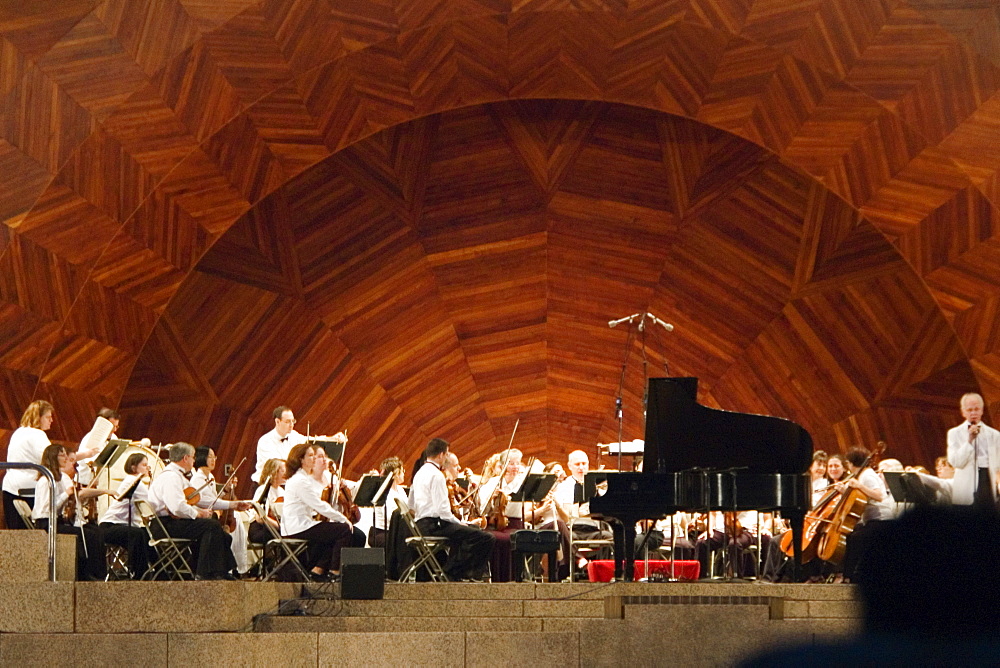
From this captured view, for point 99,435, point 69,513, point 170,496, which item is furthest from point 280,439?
point 170,496

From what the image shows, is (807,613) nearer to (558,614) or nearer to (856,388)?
(558,614)

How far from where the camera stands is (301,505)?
8609 millimetres

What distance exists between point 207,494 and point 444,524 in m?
1.65

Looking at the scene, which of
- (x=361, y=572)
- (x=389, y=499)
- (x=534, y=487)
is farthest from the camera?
(x=389, y=499)

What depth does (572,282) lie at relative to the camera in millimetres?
13969

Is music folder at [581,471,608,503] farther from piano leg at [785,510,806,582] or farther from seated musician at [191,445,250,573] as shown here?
seated musician at [191,445,250,573]

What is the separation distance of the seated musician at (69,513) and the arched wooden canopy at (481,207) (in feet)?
9.64

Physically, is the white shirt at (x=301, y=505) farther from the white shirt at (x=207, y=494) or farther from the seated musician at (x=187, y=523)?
the seated musician at (x=187, y=523)

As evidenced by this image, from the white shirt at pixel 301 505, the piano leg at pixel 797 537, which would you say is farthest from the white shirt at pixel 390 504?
the piano leg at pixel 797 537

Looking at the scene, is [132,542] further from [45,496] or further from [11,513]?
[11,513]

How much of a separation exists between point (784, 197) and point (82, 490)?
23.1 feet

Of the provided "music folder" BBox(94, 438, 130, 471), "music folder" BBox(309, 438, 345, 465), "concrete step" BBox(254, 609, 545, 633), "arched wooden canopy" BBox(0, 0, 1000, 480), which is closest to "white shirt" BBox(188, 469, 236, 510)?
"music folder" BBox(94, 438, 130, 471)

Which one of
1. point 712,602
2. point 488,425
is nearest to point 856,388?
point 488,425

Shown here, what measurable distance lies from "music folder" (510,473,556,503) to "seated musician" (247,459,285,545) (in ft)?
5.49
